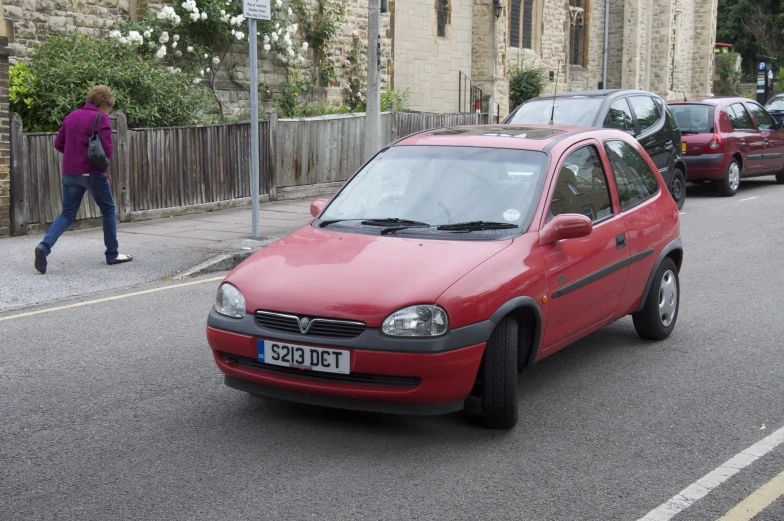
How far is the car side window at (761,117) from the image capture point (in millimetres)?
18578

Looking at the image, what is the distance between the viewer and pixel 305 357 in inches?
187

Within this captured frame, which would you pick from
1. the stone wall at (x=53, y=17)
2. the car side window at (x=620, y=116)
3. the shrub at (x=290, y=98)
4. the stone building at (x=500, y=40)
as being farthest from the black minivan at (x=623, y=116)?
the stone building at (x=500, y=40)

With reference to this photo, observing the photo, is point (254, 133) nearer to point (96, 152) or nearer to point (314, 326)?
point (96, 152)

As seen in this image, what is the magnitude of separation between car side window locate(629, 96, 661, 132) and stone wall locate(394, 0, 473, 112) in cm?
1313

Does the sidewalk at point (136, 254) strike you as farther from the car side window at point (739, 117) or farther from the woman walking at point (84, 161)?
the car side window at point (739, 117)

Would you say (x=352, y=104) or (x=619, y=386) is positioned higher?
(x=352, y=104)

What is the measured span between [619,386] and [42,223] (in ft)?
28.7

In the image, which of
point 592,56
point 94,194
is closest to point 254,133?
point 94,194

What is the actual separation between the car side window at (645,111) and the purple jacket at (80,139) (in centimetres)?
784

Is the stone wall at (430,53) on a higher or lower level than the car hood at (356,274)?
higher

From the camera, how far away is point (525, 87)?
33.2 meters

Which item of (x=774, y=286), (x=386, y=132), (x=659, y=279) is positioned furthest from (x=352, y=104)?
(x=659, y=279)

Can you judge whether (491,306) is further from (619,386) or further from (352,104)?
(352,104)

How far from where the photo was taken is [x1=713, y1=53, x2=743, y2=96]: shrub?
52.4 meters
